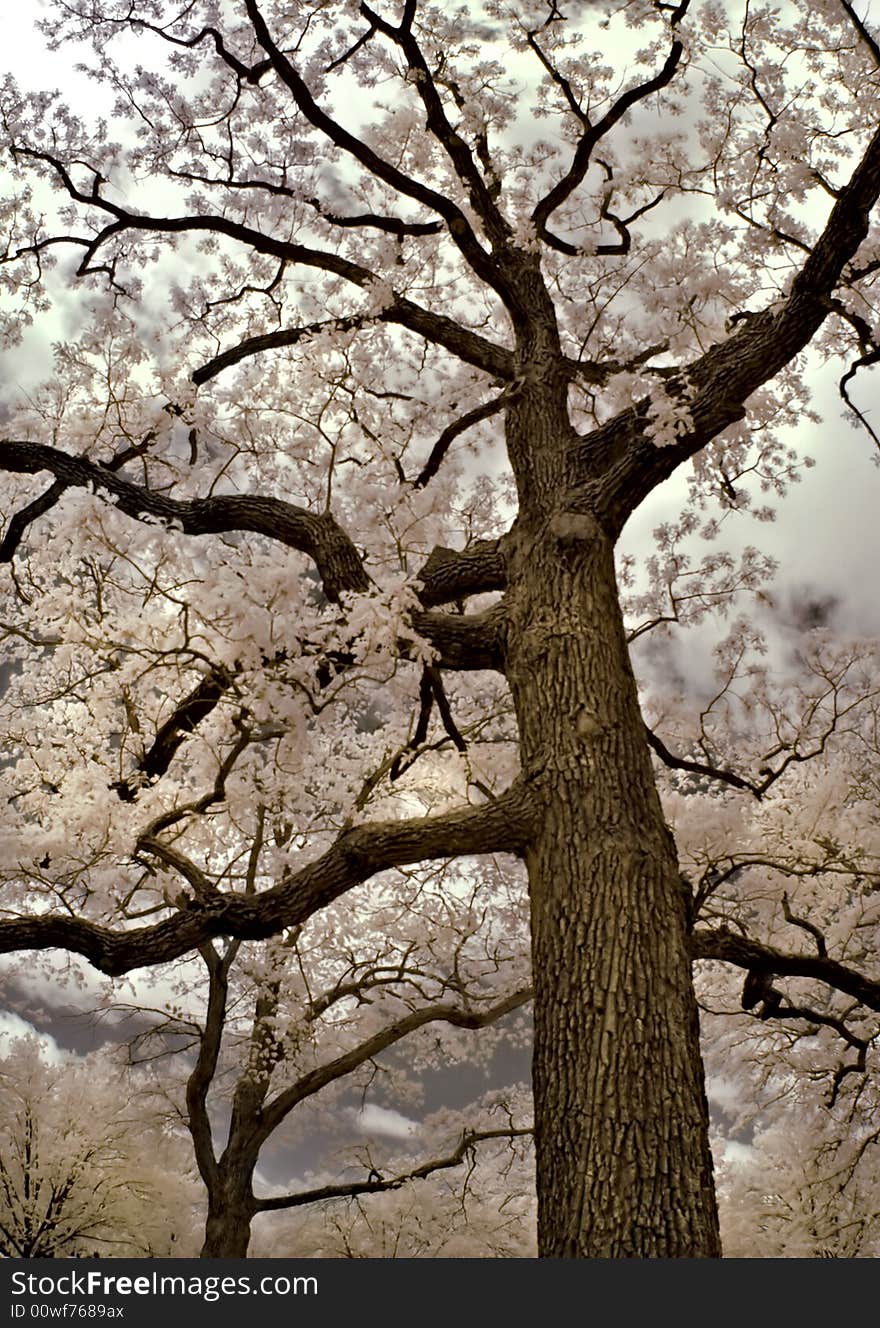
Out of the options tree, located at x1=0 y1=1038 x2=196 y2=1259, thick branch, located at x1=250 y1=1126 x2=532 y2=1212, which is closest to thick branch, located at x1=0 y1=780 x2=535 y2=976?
thick branch, located at x1=250 y1=1126 x2=532 y2=1212

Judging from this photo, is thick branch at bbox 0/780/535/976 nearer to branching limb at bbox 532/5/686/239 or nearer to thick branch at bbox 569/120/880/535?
thick branch at bbox 569/120/880/535

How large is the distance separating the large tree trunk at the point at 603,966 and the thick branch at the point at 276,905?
0.89ft

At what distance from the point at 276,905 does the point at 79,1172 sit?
11902 millimetres

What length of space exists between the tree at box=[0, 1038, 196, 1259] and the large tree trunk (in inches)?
436

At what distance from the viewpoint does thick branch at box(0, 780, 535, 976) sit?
12.4 feet

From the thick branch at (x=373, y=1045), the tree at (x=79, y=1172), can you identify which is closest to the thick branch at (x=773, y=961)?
the thick branch at (x=373, y=1045)

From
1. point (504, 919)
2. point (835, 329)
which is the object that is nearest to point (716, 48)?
point (835, 329)

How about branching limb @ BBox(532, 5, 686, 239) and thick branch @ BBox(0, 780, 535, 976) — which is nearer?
thick branch @ BBox(0, 780, 535, 976)

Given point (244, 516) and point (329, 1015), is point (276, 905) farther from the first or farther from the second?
point (329, 1015)

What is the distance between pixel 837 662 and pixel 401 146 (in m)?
5.79

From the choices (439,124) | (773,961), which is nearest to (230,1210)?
(773,961)

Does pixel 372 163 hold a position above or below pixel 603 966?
above

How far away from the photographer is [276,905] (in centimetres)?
379

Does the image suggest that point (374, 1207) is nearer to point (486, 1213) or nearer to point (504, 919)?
point (486, 1213)
